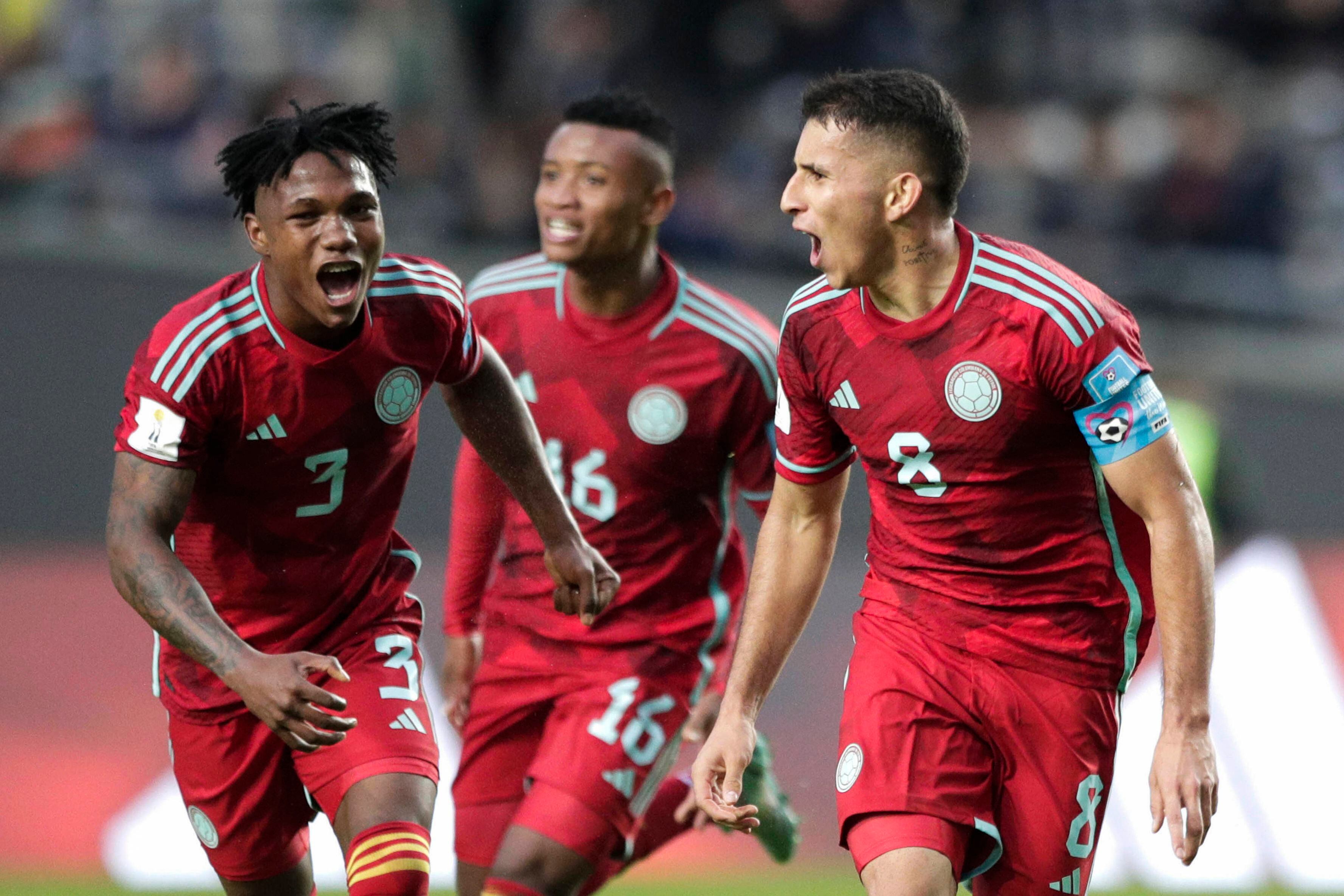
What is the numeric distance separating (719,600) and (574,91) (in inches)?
258

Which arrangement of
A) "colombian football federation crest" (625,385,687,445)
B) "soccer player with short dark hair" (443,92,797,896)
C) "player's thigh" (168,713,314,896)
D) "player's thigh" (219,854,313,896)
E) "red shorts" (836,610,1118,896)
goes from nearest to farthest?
"red shorts" (836,610,1118,896) < "player's thigh" (168,713,314,896) < "player's thigh" (219,854,313,896) < "soccer player with short dark hair" (443,92,797,896) < "colombian football federation crest" (625,385,687,445)

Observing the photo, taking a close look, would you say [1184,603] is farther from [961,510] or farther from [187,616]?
[187,616]

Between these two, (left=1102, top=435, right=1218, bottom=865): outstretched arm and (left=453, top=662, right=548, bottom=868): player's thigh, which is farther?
(left=453, top=662, right=548, bottom=868): player's thigh

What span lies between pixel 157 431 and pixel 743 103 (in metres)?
8.02

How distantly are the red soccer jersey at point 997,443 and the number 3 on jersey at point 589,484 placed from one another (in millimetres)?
1155

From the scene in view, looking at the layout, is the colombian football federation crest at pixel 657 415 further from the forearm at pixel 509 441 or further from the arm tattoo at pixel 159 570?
the arm tattoo at pixel 159 570

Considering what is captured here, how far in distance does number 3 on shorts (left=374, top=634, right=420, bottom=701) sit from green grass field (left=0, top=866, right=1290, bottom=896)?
319cm

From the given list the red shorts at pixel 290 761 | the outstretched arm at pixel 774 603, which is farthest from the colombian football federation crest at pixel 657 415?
the red shorts at pixel 290 761

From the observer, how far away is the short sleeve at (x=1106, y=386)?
12.5 ft

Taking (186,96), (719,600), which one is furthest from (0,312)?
(719,600)

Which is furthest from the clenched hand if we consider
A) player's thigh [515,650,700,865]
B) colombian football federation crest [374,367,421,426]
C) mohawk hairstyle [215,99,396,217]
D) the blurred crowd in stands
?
the blurred crowd in stands

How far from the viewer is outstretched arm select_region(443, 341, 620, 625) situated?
186 inches

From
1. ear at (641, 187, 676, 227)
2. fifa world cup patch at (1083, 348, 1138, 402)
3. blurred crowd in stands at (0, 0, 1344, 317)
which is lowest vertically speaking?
fifa world cup patch at (1083, 348, 1138, 402)

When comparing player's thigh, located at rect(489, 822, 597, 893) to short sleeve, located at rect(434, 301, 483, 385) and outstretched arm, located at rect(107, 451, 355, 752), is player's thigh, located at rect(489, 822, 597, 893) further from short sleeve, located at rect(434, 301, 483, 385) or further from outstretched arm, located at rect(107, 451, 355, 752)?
short sleeve, located at rect(434, 301, 483, 385)
